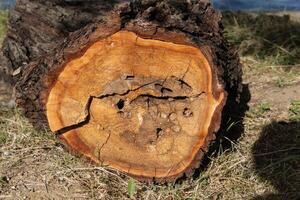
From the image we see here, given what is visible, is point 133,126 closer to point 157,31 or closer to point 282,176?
point 157,31

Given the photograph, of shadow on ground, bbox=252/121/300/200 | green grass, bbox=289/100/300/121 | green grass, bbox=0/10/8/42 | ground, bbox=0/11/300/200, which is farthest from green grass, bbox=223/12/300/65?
green grass, bbox=0/10/8/42

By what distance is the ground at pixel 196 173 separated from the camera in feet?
9.57

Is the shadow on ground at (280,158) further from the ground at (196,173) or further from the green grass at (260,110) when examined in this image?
the green grass at (260,110)

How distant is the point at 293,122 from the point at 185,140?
952 mm

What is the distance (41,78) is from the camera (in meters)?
2.91

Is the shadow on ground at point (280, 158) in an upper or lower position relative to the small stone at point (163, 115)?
lower

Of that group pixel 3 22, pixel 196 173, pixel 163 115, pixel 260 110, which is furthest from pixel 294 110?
pixel 3 22

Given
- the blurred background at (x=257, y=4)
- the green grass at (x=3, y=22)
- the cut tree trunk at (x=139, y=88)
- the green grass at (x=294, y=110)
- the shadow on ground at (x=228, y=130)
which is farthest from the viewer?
the blurred background at (x=257, y=4)

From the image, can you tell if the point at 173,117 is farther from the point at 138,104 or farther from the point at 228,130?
the point at 228,130

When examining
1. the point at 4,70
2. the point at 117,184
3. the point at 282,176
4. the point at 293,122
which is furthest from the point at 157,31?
the point at 4,70

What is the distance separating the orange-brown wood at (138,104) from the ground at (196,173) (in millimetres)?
99

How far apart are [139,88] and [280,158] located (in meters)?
0.92

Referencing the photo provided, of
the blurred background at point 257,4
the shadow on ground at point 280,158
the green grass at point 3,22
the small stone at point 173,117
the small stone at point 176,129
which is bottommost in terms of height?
the blurred background at point 257,4

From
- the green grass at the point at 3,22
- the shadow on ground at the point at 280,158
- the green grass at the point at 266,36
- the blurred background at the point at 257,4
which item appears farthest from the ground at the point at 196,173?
the blurred background at the point at 257,4
